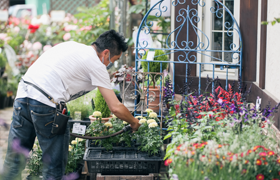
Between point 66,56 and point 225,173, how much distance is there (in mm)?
1589

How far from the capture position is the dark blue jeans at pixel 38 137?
250cm

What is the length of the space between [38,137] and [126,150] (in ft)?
3.01

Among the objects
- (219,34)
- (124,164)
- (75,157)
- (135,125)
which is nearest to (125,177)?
(124,164)

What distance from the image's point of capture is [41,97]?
2496mm

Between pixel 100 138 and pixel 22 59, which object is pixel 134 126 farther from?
pixel 22 59

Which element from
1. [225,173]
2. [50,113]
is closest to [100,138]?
[50,113]

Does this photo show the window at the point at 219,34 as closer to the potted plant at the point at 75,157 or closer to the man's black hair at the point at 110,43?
the man's black hair at the point at 110,43

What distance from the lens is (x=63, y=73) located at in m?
2.58

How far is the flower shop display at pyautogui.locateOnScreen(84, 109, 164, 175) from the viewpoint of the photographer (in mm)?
2887

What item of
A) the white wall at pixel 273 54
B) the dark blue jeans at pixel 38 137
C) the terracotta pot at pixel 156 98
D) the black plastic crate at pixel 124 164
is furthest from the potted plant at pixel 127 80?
the white wall at pixel 273 54

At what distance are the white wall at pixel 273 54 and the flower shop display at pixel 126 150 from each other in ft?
3.58

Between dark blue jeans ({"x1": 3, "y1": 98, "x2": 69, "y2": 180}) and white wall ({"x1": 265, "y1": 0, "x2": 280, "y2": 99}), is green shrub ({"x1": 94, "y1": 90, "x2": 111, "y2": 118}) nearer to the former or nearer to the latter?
dark blue jeans ({"x1": 3, "y1": 98, "x2": 69, "y2": 180})

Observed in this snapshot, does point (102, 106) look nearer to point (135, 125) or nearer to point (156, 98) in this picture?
point (156, 98)

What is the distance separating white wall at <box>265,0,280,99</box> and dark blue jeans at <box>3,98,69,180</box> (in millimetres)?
1839
